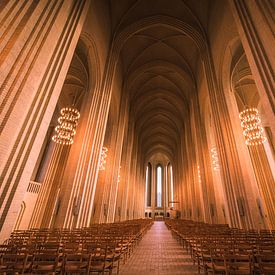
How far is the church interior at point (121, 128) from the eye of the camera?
4.07m

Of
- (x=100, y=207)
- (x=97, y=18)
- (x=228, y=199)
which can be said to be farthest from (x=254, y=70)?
(x=100, y=207)

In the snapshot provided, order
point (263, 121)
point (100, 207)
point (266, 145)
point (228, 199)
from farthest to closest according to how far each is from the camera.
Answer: point (263, 121)
point (266, 145)
point (100, 207)
point (228, 199)

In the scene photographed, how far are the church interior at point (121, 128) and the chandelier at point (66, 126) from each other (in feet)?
0.23

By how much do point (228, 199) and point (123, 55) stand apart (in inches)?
613

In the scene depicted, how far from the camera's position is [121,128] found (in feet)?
55.6

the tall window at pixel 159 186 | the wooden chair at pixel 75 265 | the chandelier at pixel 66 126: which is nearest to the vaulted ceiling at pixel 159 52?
the chandelier at pixel 66 126

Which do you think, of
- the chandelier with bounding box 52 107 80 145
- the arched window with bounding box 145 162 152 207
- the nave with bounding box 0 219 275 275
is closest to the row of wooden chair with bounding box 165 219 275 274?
the nave with bounding box 0 219 275 275

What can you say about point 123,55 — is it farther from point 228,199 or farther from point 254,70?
point 228,199

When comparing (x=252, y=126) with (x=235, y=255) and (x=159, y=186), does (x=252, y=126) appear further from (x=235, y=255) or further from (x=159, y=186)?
(x=159, y=186)

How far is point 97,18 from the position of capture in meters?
11.3

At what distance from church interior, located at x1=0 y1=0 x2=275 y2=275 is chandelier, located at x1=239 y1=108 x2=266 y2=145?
0.06 meters

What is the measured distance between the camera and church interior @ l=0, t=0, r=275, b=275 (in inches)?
160

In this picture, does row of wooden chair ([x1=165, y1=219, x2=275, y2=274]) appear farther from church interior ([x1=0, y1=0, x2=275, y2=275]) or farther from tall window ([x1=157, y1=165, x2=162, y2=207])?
tall window ([x1=157, y1=165, x2=162, y2=207])

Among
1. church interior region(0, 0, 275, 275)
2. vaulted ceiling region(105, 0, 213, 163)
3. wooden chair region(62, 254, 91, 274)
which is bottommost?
wooden chair region(62, 254, 91, 274)
